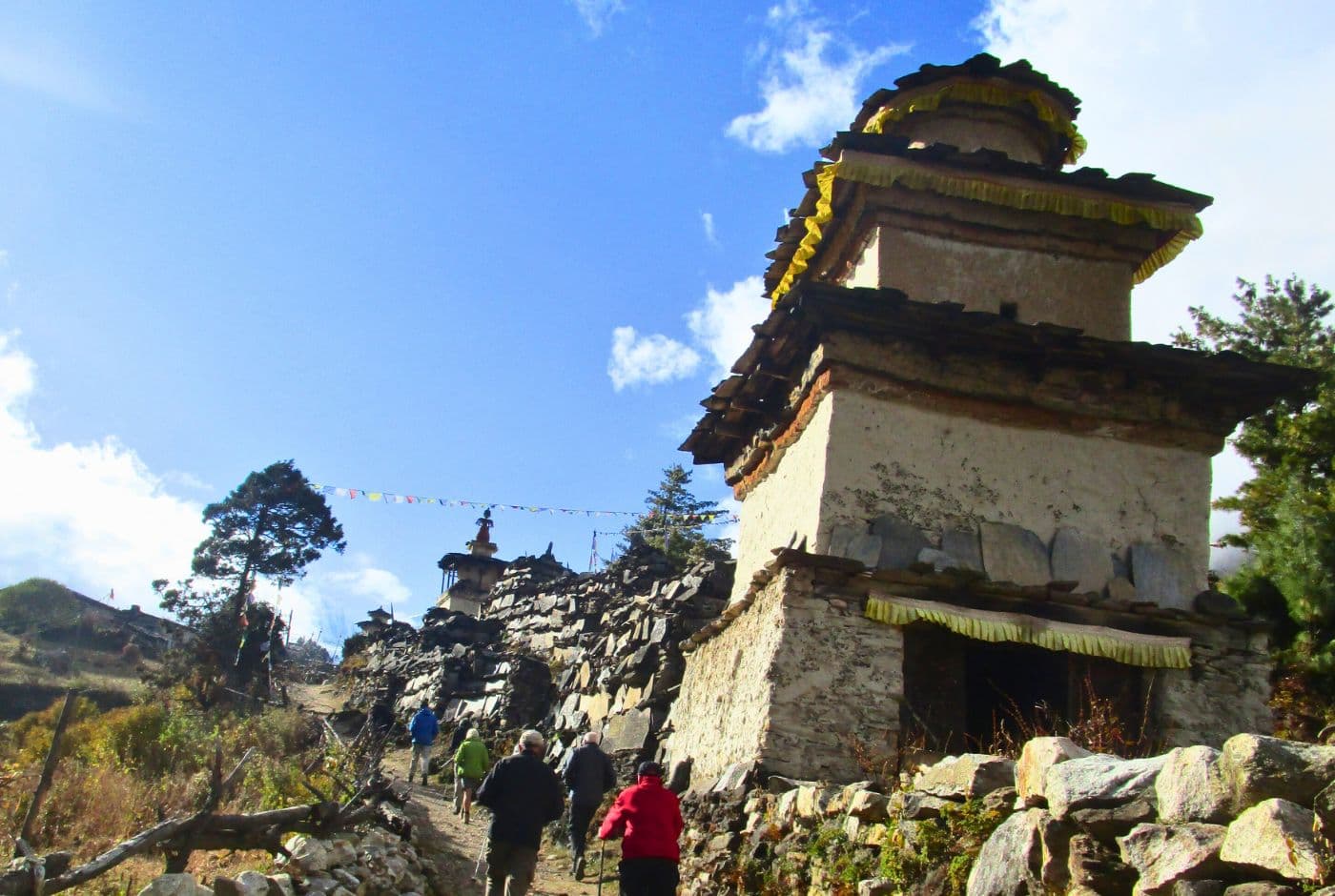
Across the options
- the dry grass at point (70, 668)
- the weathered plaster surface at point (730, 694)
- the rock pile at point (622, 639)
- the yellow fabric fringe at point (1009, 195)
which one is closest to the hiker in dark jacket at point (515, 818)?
the weathered plaster surface at point (730, 694)

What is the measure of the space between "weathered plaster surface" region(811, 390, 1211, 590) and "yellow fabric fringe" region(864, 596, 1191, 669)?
39.6 inches

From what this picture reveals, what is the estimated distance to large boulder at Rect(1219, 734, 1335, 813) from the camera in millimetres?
3898

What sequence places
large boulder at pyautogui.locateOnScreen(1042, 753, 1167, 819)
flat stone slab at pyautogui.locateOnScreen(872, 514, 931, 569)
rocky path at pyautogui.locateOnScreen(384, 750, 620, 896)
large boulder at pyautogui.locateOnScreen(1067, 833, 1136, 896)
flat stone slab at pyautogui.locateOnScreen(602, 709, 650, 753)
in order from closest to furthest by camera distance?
1. large boulder at pyautogui.locateOnScreen(1067, 833, 1136, 896)
2. large boulder at pyautogui.locateOnScreen(1042, 753, 1167, 819)
3. flat stone slab at pyautogui.locateOnScreen(872, 514, 931, 569)
4. rocky path at pyautogui.locateOnScreen(384, 750, 620, 896)
5. flat stone slab at pyautogui.locateOnScreen(602, 709, 650, 753)

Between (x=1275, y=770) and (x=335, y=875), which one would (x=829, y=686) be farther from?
(x=1275, y=770)

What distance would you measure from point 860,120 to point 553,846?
9805 millimetres

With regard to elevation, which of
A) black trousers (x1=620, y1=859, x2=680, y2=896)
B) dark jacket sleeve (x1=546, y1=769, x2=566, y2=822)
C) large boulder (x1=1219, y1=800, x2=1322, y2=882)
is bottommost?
black trousers (x1=620, y1=859, x2=680, y2=896)

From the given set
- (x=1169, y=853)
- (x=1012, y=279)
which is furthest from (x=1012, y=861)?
(x=1012, y=279)

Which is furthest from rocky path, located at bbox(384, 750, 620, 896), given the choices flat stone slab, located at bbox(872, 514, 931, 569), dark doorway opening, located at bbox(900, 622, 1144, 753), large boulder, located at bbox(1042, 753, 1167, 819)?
large boulder, located at bbox(1042, 753, 1167, 819)

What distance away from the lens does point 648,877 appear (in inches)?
292

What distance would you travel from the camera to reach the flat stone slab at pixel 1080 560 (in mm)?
10617

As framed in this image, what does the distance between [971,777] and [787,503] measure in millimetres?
6139

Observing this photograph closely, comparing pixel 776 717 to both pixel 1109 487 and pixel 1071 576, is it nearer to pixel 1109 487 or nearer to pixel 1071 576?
pixel 1071 576

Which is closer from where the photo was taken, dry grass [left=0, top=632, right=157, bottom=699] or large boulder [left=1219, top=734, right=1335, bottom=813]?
large boulder [left=1219, top=734, right=1335, bottom=813]

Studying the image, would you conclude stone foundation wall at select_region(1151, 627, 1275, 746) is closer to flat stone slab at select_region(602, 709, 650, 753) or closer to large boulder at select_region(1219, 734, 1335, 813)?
large boulder at select_region(1219, 734, 1335, 813)
